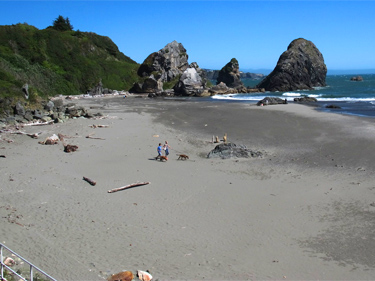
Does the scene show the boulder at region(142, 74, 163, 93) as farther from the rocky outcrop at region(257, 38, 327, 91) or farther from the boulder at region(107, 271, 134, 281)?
the boulder at region(107, 271, 134, 281)

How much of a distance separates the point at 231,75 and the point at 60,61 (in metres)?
42.5

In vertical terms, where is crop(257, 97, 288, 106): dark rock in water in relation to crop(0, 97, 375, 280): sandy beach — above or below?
above

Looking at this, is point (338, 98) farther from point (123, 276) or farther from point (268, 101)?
point (123, 276)

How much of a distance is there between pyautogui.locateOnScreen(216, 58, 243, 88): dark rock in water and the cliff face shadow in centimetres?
8235

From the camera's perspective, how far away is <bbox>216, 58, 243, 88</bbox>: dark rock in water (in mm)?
94938

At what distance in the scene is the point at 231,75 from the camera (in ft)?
313

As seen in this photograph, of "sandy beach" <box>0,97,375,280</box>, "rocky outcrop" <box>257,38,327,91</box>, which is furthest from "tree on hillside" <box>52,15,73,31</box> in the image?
"sandy beach" <box>0,97,375,280</box>

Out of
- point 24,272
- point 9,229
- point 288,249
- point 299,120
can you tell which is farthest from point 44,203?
point 299,120

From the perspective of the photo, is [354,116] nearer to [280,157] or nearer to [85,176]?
[280,157]

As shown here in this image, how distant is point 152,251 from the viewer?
10008 mm

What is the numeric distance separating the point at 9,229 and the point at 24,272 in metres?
2.66

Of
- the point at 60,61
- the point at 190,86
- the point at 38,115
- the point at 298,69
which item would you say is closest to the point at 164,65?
the point at 190,86

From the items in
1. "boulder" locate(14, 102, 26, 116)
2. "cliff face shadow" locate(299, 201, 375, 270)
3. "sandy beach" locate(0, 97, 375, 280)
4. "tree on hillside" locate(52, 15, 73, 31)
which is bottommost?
"cliff face shadow" locate(299, 201, 375, 270)


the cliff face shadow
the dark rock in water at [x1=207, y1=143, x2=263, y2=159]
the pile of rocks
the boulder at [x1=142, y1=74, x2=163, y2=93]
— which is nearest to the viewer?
the cliff face shadow
